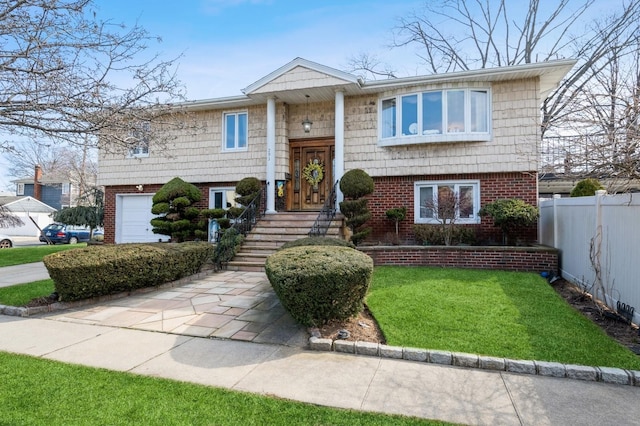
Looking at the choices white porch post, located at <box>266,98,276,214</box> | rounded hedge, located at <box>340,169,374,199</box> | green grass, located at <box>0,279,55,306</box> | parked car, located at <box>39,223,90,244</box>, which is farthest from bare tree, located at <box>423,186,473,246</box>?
parked car, located at <box>39,223,90,244</box>

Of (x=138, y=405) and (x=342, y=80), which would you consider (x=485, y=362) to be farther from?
(x=342, y=80)

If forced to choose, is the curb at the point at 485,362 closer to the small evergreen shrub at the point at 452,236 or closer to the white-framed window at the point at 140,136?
the white-framed window at the point at 140,136

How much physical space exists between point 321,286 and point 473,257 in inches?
231

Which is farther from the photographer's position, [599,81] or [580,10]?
[580,10]

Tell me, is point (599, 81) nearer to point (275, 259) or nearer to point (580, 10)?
point (275, 259)

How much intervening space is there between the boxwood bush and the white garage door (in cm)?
666

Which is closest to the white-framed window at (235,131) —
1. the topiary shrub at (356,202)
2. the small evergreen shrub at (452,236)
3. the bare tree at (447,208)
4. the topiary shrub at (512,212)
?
the topiary shrub at (356,202)

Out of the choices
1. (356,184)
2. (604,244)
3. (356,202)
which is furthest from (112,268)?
(604,244)

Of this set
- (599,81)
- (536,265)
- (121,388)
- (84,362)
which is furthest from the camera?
(536,265)

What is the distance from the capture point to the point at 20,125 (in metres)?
5.71

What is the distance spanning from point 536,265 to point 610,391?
18.8 ft

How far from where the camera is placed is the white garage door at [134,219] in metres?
13.9

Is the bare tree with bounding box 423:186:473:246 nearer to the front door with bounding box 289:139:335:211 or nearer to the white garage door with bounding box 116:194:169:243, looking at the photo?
the front door with bounding box 289:139:335:211

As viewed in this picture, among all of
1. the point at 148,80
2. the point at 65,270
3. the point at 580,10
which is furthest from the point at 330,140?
the point at 580,10
